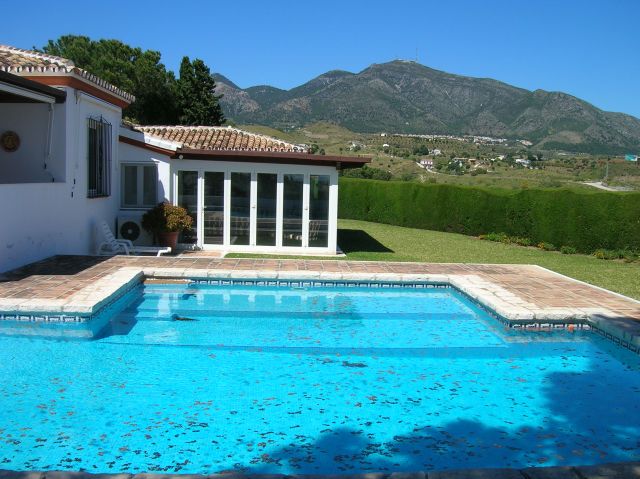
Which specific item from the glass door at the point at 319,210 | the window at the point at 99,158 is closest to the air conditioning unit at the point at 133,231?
the window at the point at 99,158

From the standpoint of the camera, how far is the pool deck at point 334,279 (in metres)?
9.43

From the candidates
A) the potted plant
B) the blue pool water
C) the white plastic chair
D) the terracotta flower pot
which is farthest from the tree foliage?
the blue pool water

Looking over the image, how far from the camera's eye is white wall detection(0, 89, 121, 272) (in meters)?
11.7

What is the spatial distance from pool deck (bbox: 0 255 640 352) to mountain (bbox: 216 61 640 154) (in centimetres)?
6724

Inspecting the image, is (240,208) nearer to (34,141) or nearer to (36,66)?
(34,141)

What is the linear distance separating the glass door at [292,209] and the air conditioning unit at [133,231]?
3.62 m

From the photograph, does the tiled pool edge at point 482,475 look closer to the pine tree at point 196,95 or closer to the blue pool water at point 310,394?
the blue pool water at point 310,394

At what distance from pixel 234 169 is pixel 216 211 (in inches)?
48.7

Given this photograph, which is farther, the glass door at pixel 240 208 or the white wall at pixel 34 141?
the glass door at pixel 240 208

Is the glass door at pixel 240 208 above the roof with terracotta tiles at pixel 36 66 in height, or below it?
below

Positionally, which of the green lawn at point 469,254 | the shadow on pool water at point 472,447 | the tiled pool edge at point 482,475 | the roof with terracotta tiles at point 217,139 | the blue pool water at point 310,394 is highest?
the roof with terracotta tiles at point 217,139

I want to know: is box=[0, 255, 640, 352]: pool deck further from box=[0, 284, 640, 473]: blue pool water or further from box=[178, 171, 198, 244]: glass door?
box=[178, 171, 198, 244]: glass door

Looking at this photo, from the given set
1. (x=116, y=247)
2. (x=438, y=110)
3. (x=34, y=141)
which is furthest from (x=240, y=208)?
(x=438, y=110)

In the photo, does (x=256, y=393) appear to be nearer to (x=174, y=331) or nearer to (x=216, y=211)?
(x=174, y=331)
